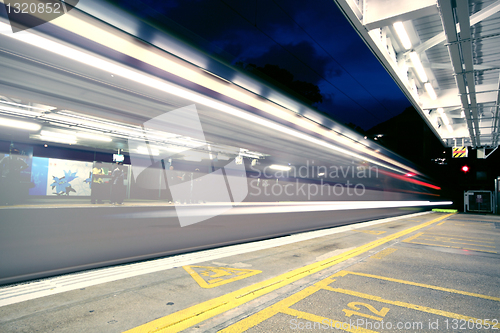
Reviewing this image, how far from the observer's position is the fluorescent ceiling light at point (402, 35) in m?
5.08

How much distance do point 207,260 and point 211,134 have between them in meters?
2.21

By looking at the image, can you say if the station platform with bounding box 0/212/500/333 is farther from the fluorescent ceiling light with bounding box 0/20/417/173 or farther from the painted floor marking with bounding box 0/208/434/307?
the fluorescent ceiling light with bounding box 0/20/417/173

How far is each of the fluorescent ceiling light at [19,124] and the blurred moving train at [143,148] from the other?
3 centimetres

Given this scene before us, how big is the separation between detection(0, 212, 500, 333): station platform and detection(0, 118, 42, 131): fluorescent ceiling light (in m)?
3.20

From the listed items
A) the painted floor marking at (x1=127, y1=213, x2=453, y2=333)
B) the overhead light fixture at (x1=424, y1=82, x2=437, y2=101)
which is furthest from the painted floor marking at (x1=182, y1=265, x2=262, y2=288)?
the overhead light fixture at (x1=424, y1=82, x2=437, y2=101)

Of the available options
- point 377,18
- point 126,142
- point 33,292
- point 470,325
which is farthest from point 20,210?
point 377,18

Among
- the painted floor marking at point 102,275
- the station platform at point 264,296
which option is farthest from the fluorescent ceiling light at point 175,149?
the station platform at point 264,296

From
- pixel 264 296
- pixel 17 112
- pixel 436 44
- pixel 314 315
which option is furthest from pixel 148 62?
pixel 436 44

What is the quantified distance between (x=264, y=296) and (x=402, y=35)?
5438mm

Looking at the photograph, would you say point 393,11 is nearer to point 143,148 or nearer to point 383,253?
point 383,253

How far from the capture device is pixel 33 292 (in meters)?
2.78

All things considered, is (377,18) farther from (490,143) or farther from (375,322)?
(490,143)

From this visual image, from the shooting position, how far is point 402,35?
208 inches

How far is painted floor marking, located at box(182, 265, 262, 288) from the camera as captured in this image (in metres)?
3.17
